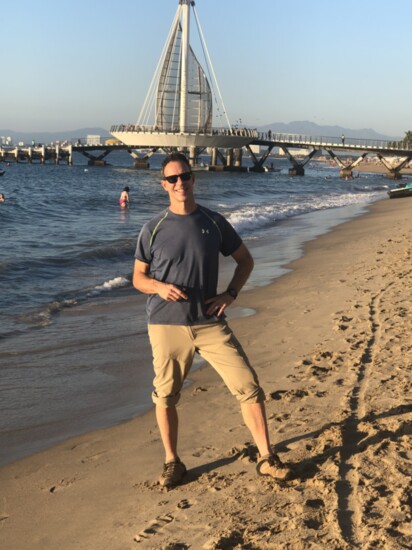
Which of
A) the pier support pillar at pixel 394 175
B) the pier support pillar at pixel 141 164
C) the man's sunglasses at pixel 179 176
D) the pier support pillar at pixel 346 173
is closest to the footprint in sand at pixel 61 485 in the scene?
the man's sunglasses at pixel 179 176

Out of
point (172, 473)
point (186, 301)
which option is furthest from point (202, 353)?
point (172, 473)

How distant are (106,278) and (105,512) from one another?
841 centimetres

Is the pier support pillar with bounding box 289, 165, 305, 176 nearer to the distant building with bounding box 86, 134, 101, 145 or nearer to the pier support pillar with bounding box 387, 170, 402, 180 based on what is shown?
the pier support pillar with bounding box 387, 170, 402, 180

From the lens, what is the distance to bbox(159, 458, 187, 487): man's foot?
3.62 meters

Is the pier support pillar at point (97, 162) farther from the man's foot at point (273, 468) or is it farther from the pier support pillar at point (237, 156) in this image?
the man's foot at point (273, 468)

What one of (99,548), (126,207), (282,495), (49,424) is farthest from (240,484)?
(126,207)

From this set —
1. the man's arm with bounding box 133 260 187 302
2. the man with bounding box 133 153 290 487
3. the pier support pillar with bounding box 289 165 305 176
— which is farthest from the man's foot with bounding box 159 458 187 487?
the pier support pillar with bounding box 289 165 305 176

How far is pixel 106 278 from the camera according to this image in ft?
38.2

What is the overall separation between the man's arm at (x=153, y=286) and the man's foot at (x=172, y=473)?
91 cm

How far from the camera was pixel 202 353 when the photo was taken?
3.68m

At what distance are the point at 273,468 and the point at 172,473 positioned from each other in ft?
1.78

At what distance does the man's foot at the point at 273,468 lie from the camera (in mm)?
3529

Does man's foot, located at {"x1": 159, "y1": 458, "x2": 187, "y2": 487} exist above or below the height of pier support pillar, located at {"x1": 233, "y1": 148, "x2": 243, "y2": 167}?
above

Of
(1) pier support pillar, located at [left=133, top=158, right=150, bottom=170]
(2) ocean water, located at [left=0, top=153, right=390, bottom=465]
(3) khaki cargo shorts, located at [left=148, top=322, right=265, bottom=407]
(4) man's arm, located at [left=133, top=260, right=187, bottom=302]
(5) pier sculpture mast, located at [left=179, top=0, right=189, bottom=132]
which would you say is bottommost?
(1) pier support pillar, located at [left=133, top=158, right=150, bottom=170]
